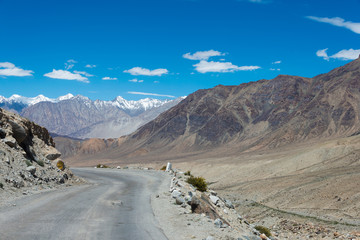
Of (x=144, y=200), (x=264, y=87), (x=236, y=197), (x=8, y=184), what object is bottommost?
(x=236, y=197)

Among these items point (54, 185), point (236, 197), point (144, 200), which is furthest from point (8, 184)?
point (236, 197)

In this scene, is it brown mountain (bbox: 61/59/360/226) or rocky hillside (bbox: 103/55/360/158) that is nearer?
brown mountain (bbox: 61/59/360/226)

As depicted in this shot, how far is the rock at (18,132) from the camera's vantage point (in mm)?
18969

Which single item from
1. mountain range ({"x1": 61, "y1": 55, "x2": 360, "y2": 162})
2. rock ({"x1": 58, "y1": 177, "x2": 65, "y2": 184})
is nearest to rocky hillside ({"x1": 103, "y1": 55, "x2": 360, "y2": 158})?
mountain range ({"x1": 61, "y1": 55, "x2": 360, "y2": 162})

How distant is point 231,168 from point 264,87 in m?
122

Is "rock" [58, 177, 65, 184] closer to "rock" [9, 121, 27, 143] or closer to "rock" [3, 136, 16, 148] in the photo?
"rock" [9, 121, 27, 143]

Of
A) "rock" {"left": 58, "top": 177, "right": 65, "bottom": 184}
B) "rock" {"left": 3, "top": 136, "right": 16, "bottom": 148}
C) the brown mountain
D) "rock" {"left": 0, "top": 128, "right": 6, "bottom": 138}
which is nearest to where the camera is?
"rock" {"left": 3, "top": 136, "right": 16, "bottom": 148}

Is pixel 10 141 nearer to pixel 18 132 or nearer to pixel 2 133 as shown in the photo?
pixel 2 133

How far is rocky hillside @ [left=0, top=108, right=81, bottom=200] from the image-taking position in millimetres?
15109

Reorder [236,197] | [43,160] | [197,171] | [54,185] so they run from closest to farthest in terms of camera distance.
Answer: [54,185] < [43,160] < [236,197] < [197,171]

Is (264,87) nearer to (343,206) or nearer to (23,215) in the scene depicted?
(343,206)

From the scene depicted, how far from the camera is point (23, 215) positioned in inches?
387

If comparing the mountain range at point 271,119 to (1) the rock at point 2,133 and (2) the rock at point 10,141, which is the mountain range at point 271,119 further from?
(1) the rock at point 2,133

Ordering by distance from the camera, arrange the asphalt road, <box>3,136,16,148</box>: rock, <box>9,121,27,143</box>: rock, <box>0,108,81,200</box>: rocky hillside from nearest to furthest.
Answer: the asphalt road
<box>0,108,81,200</box>: rocky hillside
<box>3,136,16,148</box>: rock
<box>9,121,27,143</box>: rock
